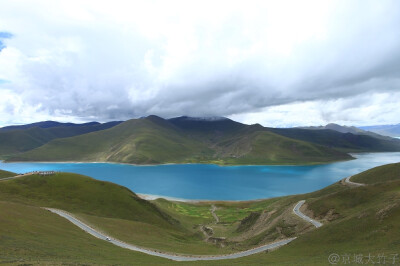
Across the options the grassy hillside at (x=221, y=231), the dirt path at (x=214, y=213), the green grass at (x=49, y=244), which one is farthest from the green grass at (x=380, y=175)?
the green grass at (x=49, y=244)

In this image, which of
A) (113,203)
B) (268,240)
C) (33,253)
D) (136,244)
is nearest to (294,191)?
(268,240)

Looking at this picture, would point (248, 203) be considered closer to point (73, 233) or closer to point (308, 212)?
point (308, 212)

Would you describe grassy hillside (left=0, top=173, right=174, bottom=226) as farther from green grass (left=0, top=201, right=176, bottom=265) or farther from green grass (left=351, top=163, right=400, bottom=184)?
green grass (left=351, top=163, right=400, bottom=184)

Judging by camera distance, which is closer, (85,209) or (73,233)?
(73,233)

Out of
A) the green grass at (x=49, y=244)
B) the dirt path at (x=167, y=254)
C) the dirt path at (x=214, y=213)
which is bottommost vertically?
the dirt path at (x=214, y=213)

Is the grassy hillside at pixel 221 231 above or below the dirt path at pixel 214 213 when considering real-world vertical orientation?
above

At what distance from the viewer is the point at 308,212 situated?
239 feet

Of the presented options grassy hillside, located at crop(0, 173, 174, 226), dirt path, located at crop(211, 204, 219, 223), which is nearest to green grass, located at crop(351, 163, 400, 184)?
dirt path, located at crop(211, 204, 219, 223)

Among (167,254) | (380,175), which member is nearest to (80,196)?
(167,254)

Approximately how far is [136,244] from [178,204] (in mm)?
91414

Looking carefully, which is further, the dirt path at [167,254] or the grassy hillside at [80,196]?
the grassy hillside at [80,196]

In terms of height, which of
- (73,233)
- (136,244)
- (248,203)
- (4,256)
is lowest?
(248,203)

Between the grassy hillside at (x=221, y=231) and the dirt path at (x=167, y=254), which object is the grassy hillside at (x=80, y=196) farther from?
the dirt path at (x=167, y=254)

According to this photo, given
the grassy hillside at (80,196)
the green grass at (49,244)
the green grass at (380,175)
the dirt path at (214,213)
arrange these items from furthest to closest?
the dirt path at (214,213), the green grass at (380,175), the grassy hillside at (80,196), the green grass at (49,244)
